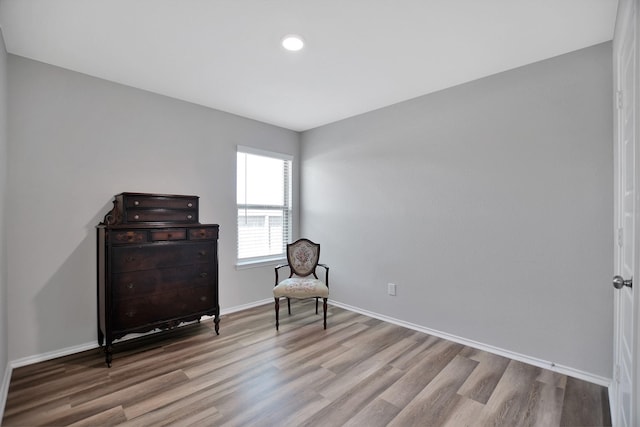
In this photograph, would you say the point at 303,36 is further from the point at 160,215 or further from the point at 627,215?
the point at 627,215

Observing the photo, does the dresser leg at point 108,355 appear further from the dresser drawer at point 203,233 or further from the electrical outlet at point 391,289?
the electrical outlet at point 391,289

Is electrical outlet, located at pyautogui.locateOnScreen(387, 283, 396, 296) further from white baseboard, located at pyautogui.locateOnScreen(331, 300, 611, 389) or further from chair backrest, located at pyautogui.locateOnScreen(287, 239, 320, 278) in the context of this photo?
chair backrest, located at pyautogui.locateOnScreen(287, 239, 320, 278)

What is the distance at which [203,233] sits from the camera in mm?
3002

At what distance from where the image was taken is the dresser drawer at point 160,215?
2.69m

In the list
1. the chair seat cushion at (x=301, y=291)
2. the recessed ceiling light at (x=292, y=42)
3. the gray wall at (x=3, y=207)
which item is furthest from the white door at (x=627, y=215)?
the gray wall at (x=3, y=207)

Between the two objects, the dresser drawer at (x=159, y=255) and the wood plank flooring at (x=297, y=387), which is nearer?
the wood plank flooring at (x=297, y=387)

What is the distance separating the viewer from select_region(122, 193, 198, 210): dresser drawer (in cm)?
268

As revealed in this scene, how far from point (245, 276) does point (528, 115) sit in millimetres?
3454

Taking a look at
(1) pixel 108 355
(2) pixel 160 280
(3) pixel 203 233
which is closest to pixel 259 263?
(3) pixel 203 233

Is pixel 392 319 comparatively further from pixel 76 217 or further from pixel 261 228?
pixel 76 217

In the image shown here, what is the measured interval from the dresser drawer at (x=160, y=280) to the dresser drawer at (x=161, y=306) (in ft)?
0.14

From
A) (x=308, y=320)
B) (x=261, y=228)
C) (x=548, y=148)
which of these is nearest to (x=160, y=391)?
(x=308, y=320)

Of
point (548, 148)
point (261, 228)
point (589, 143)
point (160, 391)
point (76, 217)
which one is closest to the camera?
point (160, 391)

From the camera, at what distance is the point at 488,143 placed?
2.73 metres
